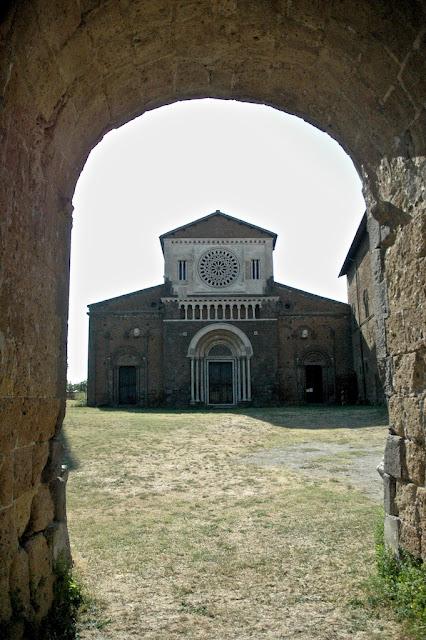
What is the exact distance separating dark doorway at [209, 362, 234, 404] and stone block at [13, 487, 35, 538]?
29.0 m

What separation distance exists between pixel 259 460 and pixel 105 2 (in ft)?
35.6

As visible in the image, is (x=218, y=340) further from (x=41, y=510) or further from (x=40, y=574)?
(x=40, y=574)

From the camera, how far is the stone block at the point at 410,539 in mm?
4232

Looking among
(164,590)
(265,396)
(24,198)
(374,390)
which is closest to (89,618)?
(164,590)

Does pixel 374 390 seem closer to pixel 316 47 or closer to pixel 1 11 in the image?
pixel 316 47

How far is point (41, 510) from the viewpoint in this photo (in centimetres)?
421

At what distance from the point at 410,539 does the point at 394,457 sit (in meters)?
0.63

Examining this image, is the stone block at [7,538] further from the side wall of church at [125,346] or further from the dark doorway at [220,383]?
the dark doorway at [220,383]

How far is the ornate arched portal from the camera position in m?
32.3

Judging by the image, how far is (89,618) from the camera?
166 inches

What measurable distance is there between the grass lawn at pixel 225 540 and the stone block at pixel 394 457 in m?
1.06

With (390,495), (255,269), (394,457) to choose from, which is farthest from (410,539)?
(255,269)

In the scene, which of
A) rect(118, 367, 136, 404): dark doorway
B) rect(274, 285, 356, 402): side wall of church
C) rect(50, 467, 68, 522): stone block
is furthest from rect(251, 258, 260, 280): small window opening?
rect(50, 467, 68, 522): stone block

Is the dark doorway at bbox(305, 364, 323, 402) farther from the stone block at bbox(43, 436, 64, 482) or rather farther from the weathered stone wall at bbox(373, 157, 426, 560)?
the stone block at bbox(43, 436, 64, 482)
